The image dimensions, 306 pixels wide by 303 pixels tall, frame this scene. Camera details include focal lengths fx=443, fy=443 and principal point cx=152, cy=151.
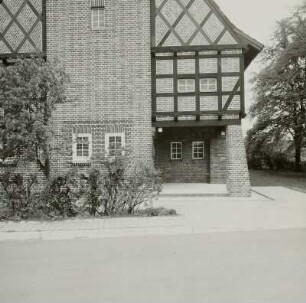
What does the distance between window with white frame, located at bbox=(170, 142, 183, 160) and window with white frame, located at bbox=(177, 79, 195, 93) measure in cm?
519

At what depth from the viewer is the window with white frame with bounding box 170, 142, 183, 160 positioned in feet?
71.8

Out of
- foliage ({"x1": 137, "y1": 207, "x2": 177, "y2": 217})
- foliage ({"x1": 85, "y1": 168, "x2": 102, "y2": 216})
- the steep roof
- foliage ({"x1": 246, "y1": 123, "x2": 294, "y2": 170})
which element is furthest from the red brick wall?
foliage ({"x1": 246, "y1": 123, "x2": 294, "y2": 170})

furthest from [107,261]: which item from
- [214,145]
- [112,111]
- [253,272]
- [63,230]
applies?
[214,145]

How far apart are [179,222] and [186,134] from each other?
12.2m

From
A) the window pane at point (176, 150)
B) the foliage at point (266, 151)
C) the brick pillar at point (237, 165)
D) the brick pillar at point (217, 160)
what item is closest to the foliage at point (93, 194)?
the brick pillar at point (237, 165)

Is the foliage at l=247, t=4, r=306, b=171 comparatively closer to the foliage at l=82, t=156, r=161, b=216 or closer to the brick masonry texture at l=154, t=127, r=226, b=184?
the brick masonry texture at l=154, t=127, r=226, b=184

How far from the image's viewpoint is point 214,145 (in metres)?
21.2

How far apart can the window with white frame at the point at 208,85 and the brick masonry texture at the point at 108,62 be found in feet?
7.01

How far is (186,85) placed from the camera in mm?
17172

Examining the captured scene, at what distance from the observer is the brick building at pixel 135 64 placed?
1681cm

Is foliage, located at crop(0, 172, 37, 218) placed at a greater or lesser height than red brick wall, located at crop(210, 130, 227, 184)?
lesser

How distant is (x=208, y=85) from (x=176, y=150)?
18.3 ft

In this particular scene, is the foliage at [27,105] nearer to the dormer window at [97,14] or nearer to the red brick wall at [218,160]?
the dormer window at [97,14]

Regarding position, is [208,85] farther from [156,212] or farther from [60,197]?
[60,197]
